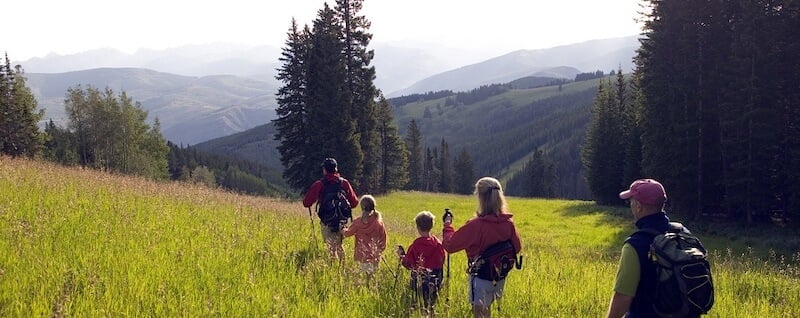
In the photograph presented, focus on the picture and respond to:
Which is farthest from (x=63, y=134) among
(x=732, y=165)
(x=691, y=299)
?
(x=691, y=299)

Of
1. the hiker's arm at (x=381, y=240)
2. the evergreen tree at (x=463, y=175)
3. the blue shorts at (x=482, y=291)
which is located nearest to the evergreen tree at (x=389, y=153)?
the evergreen tree at (x=463, y=175)

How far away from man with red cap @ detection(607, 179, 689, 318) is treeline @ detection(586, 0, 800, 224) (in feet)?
85.1

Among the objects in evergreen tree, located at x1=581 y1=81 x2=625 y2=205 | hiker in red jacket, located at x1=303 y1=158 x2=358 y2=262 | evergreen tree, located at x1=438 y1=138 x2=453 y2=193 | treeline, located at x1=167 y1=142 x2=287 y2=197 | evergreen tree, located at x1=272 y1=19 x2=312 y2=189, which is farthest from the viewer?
treeline, located at x1=167 y1=142 x2=287 y2=197

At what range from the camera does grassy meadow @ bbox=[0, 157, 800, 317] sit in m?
4.77

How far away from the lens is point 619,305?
4.18 metres

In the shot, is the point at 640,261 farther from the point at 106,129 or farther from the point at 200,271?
the point at 106,129

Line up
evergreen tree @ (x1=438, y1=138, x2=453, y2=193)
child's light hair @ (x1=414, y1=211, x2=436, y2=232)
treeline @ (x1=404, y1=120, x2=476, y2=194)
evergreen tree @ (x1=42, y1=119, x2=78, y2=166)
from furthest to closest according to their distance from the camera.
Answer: evergreen tree @ (x1=438, y1=138, x2=453, y2=193), treeline @ (x1=404, y1=120, x2=476, y2=194), evergreen tree @ (x1=42, y1=119, x2=78, y2=166), child's light hair @ (x1=414, y1=211, x2=436, y2=232)

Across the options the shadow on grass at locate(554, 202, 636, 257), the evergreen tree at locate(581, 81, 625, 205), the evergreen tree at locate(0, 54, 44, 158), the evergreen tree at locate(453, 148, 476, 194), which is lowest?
the evergreen tree at locate(453, 148, 476, 194)

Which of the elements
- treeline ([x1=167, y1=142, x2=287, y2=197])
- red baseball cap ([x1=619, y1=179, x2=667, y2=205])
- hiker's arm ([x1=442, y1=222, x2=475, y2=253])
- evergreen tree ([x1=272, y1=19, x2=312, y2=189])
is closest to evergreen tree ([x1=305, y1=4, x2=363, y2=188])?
evergreen tree ([x1=272, y1=19, x2=312, y2=189])

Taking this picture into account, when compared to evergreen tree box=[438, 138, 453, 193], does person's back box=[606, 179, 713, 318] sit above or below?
above

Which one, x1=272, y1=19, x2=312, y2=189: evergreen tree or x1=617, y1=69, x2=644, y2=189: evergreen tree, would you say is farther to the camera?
x1=617, y1=69, x2=644, y2=189: evergreen tree

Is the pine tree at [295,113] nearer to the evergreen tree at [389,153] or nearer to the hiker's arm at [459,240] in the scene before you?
the evergreen tree at [389,153]

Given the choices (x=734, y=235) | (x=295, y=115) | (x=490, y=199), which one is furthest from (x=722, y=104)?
(x=295, y=115)

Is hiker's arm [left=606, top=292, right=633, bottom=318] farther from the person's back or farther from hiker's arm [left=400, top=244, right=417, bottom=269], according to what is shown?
hiker's arm [left=400, top=244, right=417, bottom=269]
